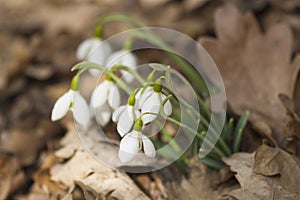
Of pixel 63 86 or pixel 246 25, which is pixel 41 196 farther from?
pixel 246 25

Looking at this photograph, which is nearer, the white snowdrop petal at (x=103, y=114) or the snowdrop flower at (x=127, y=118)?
the snowdrop flower at (x=127, y=118)

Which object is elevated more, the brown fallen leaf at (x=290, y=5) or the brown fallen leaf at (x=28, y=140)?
the brown fallen leaf at (x=290, y=5)

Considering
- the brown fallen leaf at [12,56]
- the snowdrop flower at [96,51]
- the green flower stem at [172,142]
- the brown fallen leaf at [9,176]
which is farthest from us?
the brown fallen leaf at [12,56]

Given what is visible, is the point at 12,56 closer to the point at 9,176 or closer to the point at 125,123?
the point at 9,176

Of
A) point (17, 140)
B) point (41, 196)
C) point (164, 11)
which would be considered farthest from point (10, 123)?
point (164, 11)

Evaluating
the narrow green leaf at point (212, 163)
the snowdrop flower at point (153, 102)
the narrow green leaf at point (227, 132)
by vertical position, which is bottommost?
the narrow green leaf at point (212, 163)

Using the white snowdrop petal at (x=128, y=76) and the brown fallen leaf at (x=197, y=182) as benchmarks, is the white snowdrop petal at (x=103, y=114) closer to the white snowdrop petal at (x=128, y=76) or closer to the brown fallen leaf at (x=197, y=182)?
the white snowdrop petal at (x=128, y=76)

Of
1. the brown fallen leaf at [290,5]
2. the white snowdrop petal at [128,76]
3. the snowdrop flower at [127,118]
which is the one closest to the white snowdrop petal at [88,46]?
the white snowdrop petal at [128,76]
